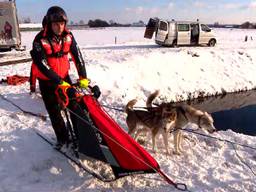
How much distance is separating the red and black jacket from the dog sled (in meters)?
0.34

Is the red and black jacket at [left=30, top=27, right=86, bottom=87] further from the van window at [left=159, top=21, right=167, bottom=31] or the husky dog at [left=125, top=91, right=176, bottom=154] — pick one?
the van window at [left=159, top=21, right=167, bottom=31]

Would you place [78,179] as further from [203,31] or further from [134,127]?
[203,31]

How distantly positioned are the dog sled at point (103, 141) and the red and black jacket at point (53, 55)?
338mm

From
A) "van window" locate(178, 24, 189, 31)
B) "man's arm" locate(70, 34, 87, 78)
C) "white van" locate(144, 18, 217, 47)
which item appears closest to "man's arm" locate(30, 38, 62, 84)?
"man's arm" locate(70, 34, 87, 78)

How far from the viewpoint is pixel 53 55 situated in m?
5.21

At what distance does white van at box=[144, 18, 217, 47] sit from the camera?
2383 cm

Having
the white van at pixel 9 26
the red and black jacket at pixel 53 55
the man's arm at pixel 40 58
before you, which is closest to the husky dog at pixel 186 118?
the red and black jacket at pixel 53 55

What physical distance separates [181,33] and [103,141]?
20416 millimetres

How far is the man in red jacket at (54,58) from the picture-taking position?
4922 mm

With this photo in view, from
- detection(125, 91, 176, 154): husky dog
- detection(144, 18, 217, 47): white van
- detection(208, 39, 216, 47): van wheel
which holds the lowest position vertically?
detection(125, 91, 176, 154): husky dog

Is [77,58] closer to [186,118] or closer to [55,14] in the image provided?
[55,14]

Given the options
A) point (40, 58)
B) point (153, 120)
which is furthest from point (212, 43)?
point (40, 58)

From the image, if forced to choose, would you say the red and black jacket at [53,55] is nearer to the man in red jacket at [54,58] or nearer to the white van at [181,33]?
the man in red jacket at [54,58]

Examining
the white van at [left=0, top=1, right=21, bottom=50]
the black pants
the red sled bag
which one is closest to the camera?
the black pants
